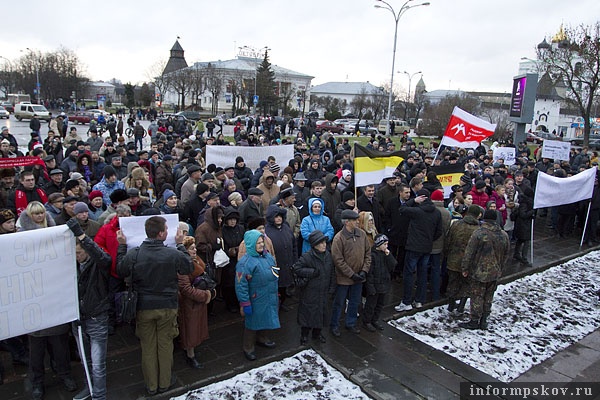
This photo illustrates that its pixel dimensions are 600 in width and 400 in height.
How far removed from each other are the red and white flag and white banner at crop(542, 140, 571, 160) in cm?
459

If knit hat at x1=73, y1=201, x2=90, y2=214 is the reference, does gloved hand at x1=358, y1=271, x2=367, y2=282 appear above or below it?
below

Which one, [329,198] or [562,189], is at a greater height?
[562,189]

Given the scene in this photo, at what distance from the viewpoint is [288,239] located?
19.9 ft

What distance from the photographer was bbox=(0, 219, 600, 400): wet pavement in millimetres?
4660

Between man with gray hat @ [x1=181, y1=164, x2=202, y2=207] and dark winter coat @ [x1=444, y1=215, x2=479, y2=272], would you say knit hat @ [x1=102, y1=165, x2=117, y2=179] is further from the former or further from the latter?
dark winter coat @ [x1=444, y1=215, x2=479, y2=272]

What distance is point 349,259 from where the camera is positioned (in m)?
5.65

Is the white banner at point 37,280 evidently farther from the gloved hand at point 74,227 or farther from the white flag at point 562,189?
the white flag at point 562,189

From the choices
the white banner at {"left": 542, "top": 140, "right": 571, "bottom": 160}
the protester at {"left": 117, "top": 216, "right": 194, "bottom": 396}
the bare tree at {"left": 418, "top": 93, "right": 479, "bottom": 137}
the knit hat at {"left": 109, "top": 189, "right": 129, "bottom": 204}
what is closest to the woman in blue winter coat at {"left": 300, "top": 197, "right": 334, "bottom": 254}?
the protester at {"left": 117, "top": 216, "right": 194, "bottom": 396}

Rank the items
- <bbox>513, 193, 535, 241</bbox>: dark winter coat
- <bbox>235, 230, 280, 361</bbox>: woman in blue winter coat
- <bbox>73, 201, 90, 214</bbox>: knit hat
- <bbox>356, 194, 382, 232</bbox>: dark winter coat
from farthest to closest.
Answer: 1. <bbox>513, 193, 535, 241</bbox>: dark winter coat
2. <bbox>356, 194, 382, 232</bbox>: dark winter coat
3. <bbox>73, 201, 90, 214</bbox>: knit hat
4. <bbox>235, 230, 280, 361</bbox>: woman in blue winter coat

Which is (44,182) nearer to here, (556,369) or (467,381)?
(467,381)

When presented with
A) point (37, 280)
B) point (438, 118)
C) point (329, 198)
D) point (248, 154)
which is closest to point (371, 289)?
point (329, 198)

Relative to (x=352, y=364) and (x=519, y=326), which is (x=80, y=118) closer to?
(x=352, y=364)

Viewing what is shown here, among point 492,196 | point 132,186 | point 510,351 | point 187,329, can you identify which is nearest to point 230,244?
point 187,329

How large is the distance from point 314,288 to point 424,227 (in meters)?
2.18
